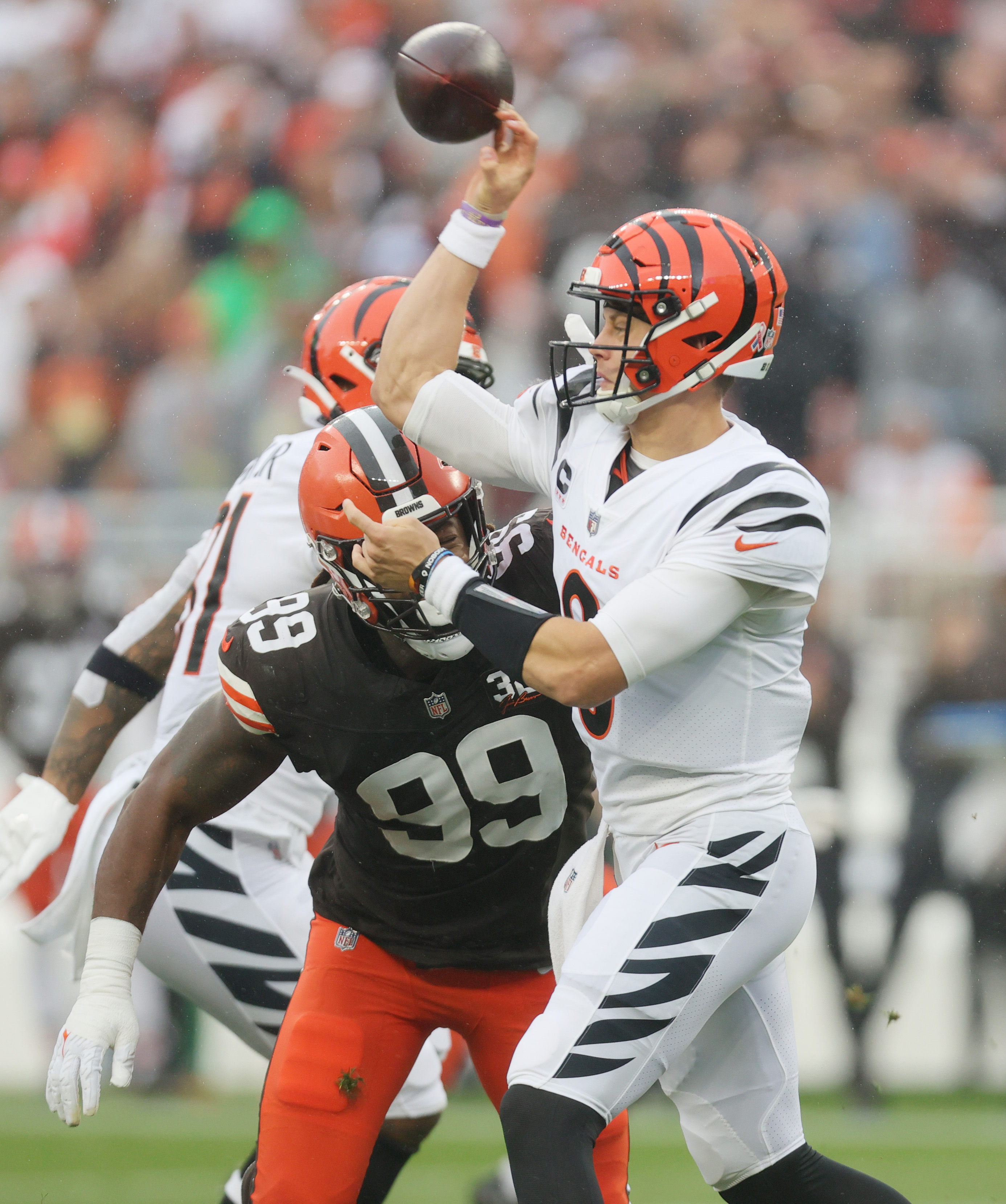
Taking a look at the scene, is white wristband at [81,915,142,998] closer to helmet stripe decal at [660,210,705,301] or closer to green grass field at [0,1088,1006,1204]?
helmet stripe decal at [660,210,705,301]

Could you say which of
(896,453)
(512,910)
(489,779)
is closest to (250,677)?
(489,779)

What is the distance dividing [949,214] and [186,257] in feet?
12.4

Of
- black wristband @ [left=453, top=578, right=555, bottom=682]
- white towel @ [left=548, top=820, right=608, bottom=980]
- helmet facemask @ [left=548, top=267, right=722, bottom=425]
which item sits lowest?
white towel @ [left=548, top=820, right=608, bottom=980]

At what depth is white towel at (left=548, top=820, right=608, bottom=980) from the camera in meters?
2.62

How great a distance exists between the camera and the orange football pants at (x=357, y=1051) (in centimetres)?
267

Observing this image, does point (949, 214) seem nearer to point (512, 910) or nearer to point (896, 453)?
point (896, 453)

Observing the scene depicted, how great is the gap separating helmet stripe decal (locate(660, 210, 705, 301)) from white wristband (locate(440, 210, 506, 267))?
0.97 ft

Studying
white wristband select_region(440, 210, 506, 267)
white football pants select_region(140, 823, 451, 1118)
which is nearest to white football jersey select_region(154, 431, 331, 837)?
white football pants select_region(140, 823, 451, 1118)

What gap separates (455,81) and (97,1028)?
176 cm

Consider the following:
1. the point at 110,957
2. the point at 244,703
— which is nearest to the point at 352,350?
the point at 244,703

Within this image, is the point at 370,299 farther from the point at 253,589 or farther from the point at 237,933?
the point at 237,933

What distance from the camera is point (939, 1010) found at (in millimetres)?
5555

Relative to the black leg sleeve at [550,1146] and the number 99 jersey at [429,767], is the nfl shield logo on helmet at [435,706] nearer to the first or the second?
the number 99 jersey at [429,767]

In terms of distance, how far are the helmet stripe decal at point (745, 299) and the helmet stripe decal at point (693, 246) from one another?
0.05m
